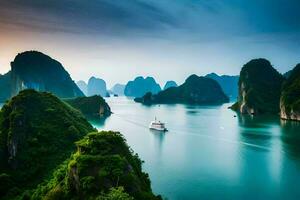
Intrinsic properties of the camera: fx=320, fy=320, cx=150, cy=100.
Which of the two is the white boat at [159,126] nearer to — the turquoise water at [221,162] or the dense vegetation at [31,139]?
the turquoise water at [221,162]

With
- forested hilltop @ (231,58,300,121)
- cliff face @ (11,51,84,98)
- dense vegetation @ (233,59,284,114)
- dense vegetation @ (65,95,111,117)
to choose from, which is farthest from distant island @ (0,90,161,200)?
cliff face @ (11,51,84,98)

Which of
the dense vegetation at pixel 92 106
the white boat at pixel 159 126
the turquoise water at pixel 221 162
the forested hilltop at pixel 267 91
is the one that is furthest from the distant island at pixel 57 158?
the forested hilltop at pixel 267 91

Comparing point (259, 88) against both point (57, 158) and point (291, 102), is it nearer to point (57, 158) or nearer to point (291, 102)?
point (291, 102)

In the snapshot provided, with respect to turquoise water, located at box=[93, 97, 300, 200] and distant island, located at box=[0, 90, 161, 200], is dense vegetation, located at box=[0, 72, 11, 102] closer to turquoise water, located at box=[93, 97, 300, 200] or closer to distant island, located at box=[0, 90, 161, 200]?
turquoise water, located at box=[93, 97, 300, 200]

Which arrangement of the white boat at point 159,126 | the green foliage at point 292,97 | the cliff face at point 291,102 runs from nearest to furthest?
the white boat at point 159,126 < the cliff face at point 291,102 < the green foliage at point 292,97

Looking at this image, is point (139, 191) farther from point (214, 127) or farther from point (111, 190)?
point (214, 127)

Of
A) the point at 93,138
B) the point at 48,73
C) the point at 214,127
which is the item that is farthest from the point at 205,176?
the point at 48,73
